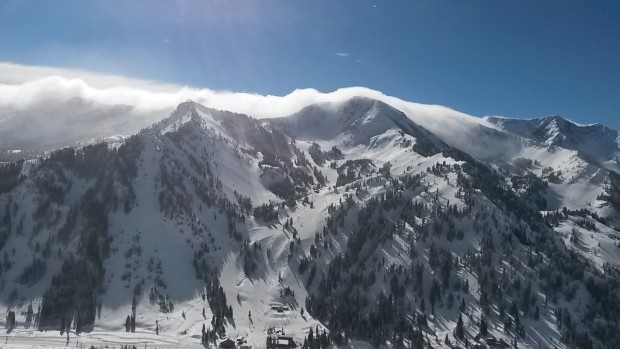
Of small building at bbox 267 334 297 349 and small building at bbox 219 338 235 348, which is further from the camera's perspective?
small building at bbox 219 338 235 348

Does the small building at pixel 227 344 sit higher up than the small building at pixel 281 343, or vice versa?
the small building at pixel 227 344

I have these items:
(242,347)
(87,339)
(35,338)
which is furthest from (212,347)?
→ (35,338)

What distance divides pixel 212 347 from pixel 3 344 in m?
65.0

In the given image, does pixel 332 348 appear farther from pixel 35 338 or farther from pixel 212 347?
pixel 35 338

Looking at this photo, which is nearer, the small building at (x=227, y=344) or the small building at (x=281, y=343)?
the small building at (x=281, y=343)

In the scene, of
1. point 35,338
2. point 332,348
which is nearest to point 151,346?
point 35,338

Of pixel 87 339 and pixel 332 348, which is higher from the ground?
pixel 87 339

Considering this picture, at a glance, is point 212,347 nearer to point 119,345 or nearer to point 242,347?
point 242,347

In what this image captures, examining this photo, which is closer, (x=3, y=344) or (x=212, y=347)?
(x=3, y=344)

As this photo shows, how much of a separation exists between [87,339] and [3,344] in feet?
84.4

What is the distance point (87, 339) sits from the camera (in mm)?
197500

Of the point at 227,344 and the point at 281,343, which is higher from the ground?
the point at 227,344

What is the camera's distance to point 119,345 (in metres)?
191

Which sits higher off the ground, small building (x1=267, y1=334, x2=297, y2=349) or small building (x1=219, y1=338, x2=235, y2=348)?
small building (x1=219, y1=338, x2=235, y2=348)
